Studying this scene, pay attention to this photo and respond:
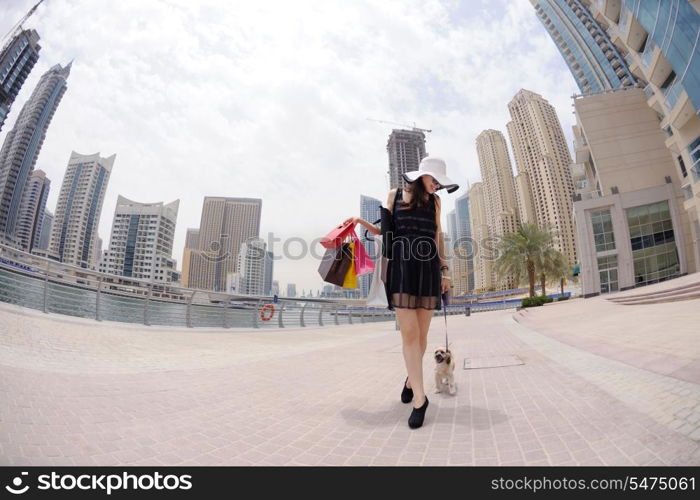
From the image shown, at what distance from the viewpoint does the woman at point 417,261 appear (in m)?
2.19

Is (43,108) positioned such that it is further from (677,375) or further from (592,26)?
(592,26)

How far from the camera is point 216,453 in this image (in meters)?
1.49

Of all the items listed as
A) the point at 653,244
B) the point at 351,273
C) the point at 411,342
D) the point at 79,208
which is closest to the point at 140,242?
the point at 79,208

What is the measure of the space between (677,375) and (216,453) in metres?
3.66

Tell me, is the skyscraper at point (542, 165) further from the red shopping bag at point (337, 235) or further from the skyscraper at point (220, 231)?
the skyscraper at point (220, 231)

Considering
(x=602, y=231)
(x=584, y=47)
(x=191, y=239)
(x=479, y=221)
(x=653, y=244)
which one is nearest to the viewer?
(x=653, y=244)

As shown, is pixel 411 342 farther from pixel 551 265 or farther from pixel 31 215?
pixel 551 265

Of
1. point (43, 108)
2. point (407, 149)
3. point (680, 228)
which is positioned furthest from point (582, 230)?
point (407, 149)

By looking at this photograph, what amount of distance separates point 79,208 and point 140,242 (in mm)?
38821

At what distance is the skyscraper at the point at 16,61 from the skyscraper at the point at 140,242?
7459cm

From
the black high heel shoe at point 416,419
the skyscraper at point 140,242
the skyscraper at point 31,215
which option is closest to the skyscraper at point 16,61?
the black high heel shoe at point 416,419

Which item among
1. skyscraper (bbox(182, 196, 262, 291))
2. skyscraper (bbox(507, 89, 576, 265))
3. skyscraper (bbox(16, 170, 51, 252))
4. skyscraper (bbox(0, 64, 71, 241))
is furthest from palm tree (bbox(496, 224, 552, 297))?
skyscraper (bbox(182, 196, 262, 291))

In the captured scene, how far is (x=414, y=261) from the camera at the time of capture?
231cm
